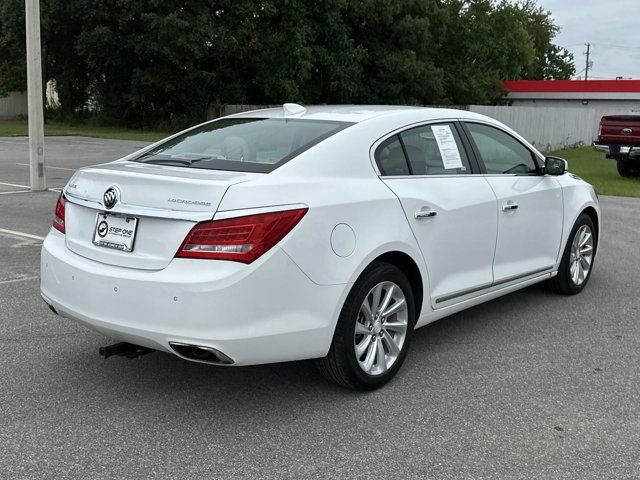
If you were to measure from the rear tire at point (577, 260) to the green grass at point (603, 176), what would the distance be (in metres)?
9.22

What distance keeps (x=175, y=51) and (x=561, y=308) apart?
36.7 meters

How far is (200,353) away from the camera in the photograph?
357 cm

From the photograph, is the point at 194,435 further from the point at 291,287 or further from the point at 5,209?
the point at 5,209

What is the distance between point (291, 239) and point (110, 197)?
1002 millimetres

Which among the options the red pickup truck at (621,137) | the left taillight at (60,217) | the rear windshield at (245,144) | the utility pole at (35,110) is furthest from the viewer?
the red pickup truck at (621,137)

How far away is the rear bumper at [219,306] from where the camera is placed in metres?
3.48

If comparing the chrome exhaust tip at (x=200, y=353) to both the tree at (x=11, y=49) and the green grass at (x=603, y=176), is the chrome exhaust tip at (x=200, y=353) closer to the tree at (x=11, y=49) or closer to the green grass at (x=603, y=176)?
the green grass at (x=603, y=176)

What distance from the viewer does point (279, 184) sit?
3729 millimetres

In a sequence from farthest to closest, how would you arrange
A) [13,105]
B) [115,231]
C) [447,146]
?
[13,105] < [447,146] < [115,231]

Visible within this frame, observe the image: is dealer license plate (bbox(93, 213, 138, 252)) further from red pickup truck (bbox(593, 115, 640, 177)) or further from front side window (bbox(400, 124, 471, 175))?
red pickup truck (bbox(593, 115, 640, 177))

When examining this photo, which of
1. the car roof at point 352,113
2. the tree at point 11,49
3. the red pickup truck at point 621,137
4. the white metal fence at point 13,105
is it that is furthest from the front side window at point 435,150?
the white metal fence at point 13,105

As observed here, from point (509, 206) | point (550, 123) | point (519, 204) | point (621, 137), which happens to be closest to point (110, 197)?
point (509, 206)

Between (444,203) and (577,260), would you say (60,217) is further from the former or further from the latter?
(577,260)

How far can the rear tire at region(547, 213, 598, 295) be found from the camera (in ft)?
20.6
